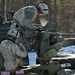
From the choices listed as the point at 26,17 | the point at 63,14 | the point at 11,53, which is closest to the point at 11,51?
the point at 11,53

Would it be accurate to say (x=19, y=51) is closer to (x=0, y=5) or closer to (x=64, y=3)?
(x=0, y=5)

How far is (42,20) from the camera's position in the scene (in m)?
9.74

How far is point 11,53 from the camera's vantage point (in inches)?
316

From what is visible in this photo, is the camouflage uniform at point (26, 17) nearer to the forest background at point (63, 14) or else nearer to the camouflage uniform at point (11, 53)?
the camouflage uniform at point (11, 53)

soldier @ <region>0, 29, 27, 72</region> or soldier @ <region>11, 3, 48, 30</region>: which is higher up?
soldier @ <region>11, 3, 48, 30</region>

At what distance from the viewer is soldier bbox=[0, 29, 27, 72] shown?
794cm

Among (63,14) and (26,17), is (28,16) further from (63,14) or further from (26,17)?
(63,14)

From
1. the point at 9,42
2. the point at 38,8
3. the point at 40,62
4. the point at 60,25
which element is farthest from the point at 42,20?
the point at 60,25

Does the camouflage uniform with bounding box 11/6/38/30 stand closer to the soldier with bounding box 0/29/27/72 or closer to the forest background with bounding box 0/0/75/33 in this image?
the soldier with bounding box 0/29/27/72

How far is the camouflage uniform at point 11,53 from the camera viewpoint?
795 cm

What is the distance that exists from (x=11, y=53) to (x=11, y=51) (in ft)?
0.16

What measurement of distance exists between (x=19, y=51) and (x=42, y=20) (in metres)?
2.02

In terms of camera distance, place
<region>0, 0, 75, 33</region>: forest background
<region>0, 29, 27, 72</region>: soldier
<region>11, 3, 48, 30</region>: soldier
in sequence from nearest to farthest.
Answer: <region>0, 29, 27, 72</region>: soldier, <region>11, 3, 48, 30</region>: soldier, <region>0, 0, 75, 33</region>: forest background

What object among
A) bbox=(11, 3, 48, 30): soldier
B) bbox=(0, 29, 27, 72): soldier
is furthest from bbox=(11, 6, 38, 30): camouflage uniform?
bbox=(0, 29, 27, 72): soldier
